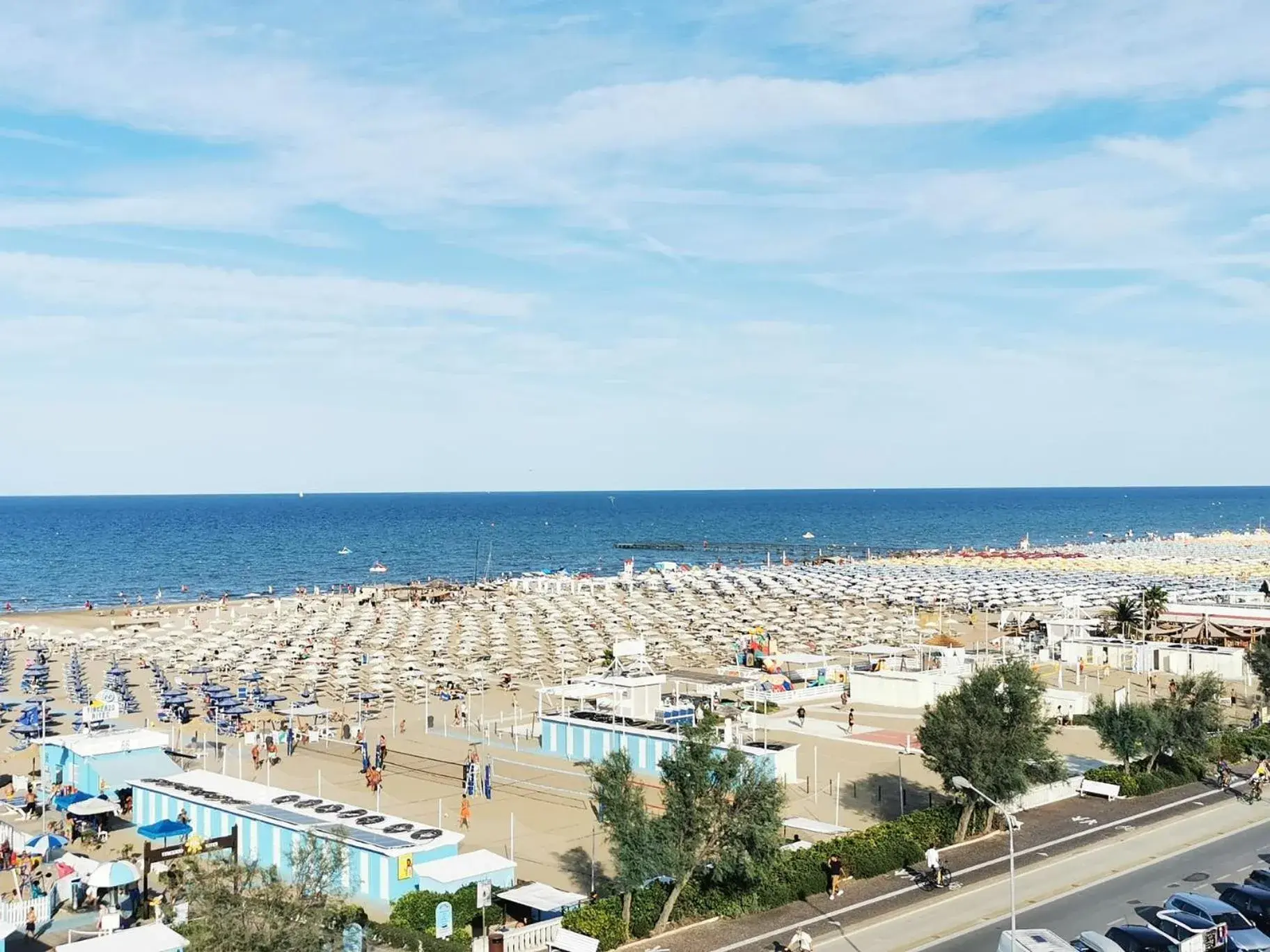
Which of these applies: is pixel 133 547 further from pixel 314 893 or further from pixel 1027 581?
pixel 314 893

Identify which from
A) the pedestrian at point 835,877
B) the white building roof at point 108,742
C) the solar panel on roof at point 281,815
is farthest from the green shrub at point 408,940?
the white building roof at point 108,742

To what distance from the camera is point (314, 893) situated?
56.7ft

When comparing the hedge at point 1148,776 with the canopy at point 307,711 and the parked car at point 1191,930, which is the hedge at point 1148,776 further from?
the canopy at point 307,711

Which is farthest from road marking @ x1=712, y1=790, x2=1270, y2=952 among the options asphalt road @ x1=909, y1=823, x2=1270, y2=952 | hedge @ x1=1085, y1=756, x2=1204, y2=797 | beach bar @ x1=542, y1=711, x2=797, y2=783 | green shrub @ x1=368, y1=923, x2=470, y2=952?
beach bar @ x1=542, y1=711, x2=797, y2=783

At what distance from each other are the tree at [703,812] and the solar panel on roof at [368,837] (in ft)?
16.9

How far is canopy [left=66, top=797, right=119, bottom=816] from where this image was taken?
29.7 meters

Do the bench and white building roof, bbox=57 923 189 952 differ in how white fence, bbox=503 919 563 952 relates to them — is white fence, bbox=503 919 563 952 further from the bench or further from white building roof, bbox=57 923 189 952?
the bench

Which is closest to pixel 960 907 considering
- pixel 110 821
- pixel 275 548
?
pixel 110 821

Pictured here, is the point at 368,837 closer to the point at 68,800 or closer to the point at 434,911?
the point at 434,911

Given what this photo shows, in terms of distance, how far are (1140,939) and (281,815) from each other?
18.1 metres

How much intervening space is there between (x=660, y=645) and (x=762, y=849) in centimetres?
4351

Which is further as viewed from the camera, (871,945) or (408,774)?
(408,774)

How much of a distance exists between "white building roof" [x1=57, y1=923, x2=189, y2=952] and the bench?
78.9 ft

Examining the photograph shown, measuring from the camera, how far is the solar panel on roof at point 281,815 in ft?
86.7
